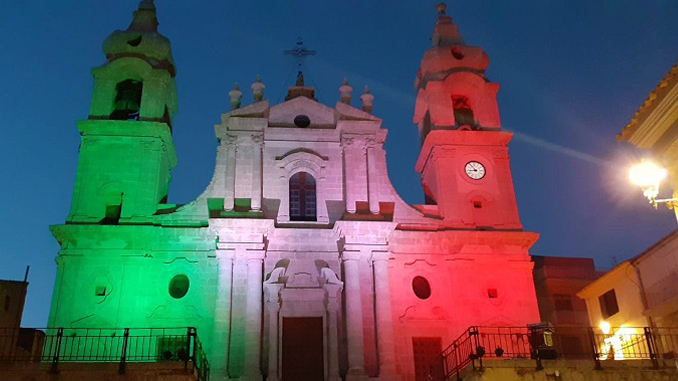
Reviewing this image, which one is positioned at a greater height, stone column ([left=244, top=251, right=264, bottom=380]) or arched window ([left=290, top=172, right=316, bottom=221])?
arched window ([left=290, top=172, right=316, bottom=221])

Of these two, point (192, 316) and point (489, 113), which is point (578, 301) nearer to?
point (489, 113)

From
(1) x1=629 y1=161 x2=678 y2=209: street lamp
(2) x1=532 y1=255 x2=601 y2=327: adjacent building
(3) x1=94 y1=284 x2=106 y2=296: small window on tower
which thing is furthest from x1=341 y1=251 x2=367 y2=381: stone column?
(2) x1=532 y1=255 x2=601 y2=327: adjacent building

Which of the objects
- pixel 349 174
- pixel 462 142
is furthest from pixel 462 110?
pixel 349 174

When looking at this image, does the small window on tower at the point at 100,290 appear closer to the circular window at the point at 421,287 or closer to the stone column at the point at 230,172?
the stone column at the point at 230,172

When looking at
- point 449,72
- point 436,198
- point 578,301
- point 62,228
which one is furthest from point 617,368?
point 578,301

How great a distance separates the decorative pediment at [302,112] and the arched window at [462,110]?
539 cm

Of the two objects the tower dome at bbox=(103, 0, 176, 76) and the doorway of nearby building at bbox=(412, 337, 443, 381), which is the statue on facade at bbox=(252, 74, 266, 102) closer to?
the tower dome at bbox=(103, 0, 176, 76)

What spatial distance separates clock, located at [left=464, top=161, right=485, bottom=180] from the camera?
2720 centimetres

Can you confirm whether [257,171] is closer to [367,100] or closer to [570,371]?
[367,100]

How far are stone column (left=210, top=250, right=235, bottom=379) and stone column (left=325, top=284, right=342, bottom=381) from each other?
323cm

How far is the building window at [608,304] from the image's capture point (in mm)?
29709

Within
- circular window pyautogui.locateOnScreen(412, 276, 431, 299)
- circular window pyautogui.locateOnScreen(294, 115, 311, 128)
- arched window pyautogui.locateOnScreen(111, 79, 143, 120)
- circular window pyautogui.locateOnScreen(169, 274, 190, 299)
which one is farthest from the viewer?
arched window pyautogui.locateOnScreen(111, 79, 143, 120)

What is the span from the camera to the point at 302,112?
27.4 meters

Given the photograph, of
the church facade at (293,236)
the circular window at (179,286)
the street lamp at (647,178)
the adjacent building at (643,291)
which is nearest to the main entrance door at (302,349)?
the church facade at (293,236)
